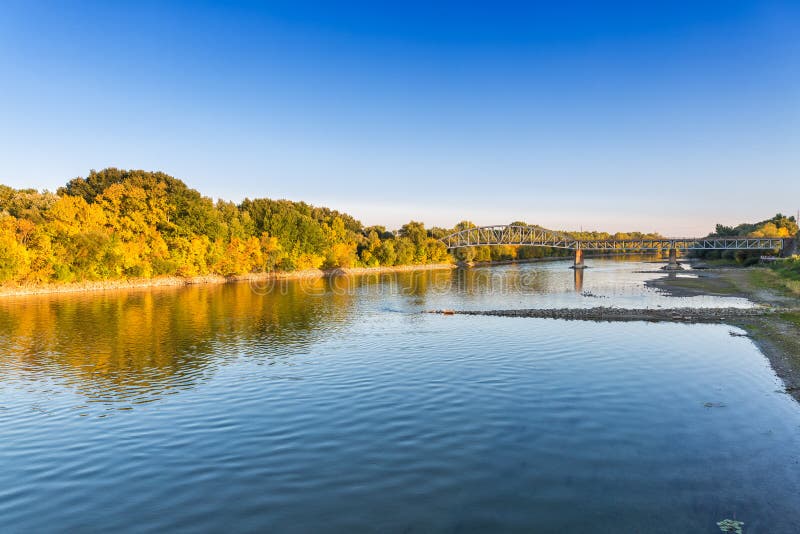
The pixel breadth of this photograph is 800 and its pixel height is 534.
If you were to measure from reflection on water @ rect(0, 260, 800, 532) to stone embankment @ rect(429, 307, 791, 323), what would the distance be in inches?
365

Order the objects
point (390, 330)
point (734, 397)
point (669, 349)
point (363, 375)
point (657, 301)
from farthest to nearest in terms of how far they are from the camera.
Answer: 1. point (657, 301)
2. point (390, 330)
3. point (669, 349)
4. point (363, 375)
5. point (734, 397)

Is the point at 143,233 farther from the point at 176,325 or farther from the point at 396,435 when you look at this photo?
the point at 396,435

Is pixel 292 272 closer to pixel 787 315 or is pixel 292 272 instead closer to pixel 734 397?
pixel 787 315

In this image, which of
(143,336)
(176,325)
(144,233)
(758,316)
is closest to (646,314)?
(758,316)

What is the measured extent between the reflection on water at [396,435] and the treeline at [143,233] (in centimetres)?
5435

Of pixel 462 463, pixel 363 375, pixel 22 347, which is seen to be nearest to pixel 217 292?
pixel 22 347

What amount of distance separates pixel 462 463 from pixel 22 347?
40.4 metres

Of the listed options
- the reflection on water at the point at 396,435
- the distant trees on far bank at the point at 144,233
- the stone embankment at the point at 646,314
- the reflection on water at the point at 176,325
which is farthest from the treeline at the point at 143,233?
the stone embankment at the point at 646,314

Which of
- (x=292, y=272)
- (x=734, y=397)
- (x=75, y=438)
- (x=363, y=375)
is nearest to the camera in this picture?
(x=75, y=438)

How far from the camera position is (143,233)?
102 m

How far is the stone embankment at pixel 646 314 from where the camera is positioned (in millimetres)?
50406

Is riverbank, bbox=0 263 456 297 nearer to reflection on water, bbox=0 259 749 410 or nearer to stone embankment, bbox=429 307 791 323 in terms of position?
reflection on water, bbox=0 259 749 410

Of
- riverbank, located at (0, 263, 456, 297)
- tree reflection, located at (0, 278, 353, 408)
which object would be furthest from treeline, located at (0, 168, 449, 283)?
tree reflection, located at (0, 278, 353, 408)

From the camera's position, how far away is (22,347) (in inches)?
1505
